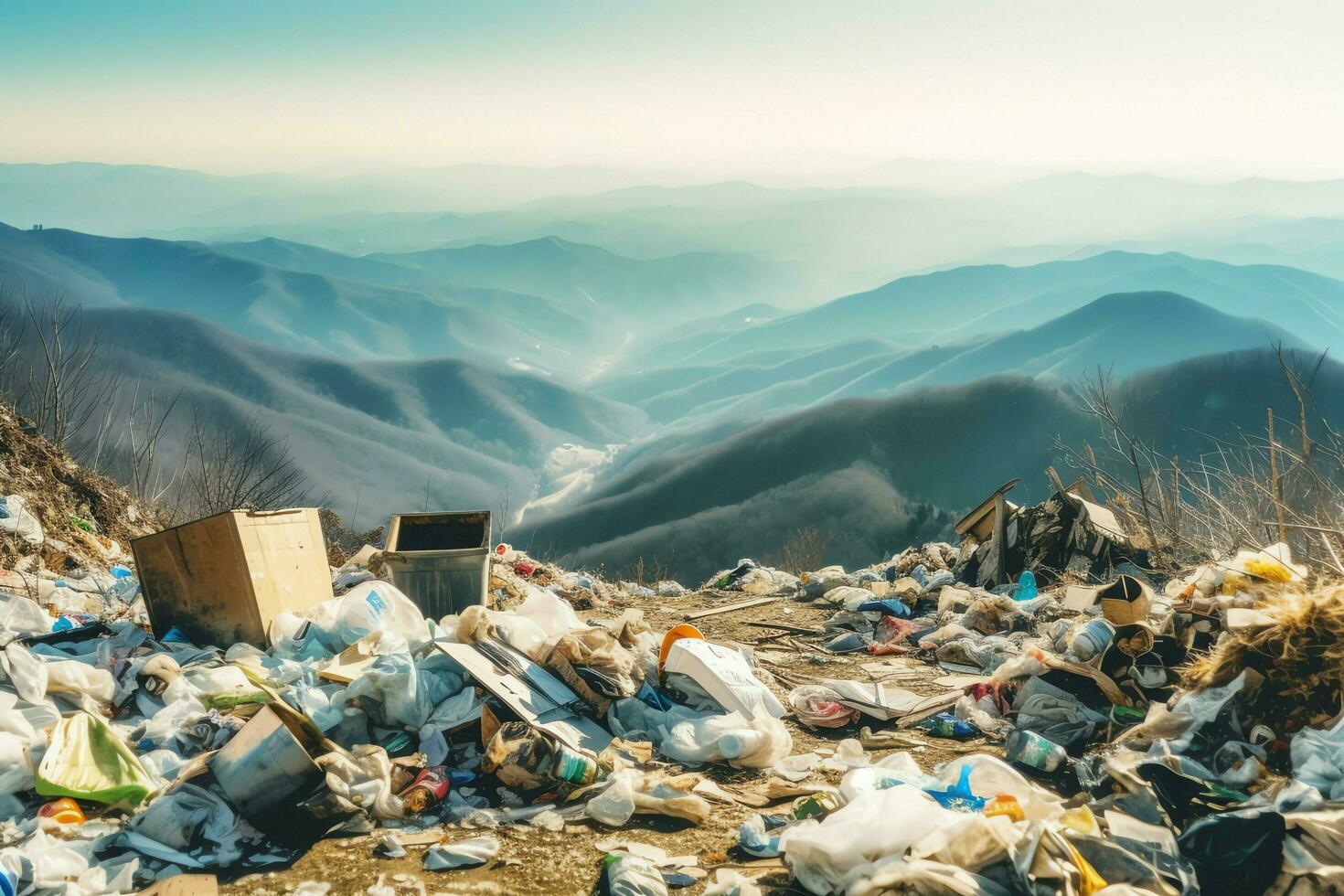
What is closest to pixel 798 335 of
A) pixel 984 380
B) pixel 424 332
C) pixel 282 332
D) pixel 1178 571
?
pixel 424 332

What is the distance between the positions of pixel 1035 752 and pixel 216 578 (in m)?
4.17

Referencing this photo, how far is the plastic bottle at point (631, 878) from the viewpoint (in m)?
3.02

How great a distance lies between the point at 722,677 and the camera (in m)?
4.52

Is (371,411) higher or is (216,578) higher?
(216,578)

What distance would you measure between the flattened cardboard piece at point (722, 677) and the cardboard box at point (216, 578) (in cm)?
218

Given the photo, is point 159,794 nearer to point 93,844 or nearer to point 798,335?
point 93,844

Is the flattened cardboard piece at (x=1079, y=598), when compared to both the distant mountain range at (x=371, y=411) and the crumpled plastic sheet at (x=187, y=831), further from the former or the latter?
the distant mountain range at (x=371, y=411)

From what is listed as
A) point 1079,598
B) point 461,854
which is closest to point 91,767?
point 461,854

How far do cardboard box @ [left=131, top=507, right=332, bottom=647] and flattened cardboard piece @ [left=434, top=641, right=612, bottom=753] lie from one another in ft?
3.98

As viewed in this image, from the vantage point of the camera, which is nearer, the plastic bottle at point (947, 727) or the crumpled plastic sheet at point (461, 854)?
the crumpled plastic sheet at point (461, 854)

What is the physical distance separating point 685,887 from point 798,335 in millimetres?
197626

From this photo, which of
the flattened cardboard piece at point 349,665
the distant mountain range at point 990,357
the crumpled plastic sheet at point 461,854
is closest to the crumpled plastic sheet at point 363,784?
the crumpled plastic sheet at point 461,854

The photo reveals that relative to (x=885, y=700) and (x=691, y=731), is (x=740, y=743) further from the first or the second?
(x=885, y=700)

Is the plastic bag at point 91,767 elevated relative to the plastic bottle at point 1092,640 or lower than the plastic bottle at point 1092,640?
elevated
